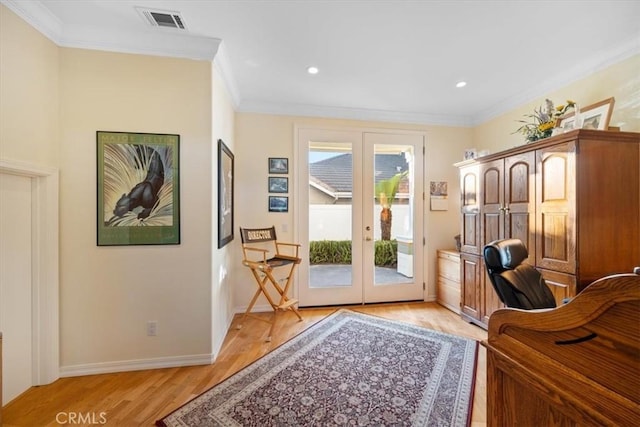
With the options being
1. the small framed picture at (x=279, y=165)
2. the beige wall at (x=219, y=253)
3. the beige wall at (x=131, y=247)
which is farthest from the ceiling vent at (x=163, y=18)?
the small framed picture at (x=279, y=165)

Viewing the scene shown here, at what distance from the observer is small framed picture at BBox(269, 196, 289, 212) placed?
3.61m

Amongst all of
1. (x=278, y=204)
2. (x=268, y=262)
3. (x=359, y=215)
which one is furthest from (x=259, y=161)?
(x=359, y=215)

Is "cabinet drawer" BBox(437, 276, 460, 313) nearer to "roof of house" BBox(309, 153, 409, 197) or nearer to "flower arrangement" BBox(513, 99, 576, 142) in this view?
"roof of house" BBox(309, 153, 409, 197)

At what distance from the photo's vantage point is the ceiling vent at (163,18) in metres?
1.98

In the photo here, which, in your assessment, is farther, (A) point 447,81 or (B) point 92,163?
(A) point 447,81

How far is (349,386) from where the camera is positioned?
6.71 ft

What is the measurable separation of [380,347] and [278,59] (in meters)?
2.84

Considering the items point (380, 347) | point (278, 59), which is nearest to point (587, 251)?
point (380, 347)

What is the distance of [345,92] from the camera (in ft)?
10.6

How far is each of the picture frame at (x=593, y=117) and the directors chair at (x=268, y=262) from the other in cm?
277

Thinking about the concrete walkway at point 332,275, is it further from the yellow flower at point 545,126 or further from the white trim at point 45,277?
the white trim at point 45,277

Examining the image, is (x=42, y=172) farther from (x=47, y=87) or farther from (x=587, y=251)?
(x=587, y=251)

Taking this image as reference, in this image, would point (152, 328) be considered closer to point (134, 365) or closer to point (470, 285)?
point (134, 365)

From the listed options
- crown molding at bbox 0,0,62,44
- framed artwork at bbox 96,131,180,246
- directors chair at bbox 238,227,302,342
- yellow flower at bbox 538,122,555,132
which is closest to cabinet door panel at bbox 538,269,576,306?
yellow flower at bbox 538,122,555,132
